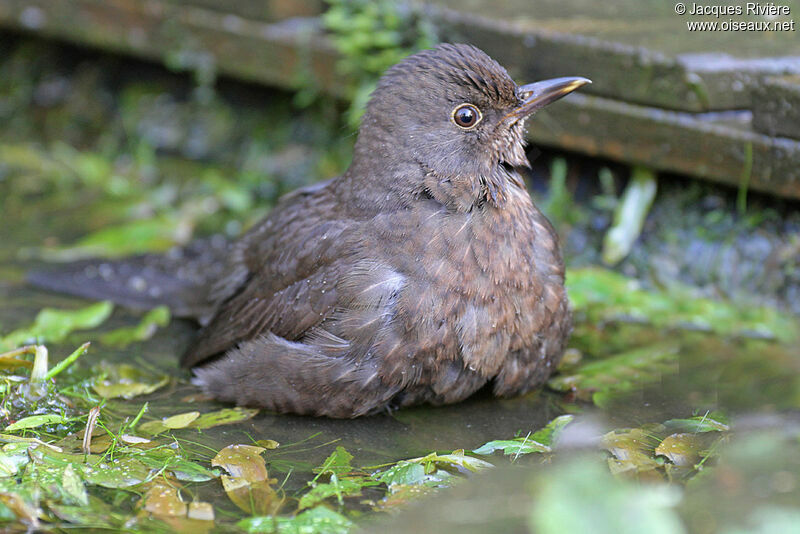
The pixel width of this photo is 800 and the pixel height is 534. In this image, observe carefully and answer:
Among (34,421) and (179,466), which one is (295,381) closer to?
(179,466)

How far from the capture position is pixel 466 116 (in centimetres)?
343

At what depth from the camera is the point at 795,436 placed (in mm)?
→ 2936

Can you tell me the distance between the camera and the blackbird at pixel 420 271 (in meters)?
3.28

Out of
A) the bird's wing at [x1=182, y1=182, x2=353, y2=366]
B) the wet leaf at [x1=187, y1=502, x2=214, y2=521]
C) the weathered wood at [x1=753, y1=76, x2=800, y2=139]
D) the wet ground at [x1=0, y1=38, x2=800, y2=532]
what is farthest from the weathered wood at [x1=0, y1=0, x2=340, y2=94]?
the wet leaf at [x1=187, y1=502, x2=214, y2=521]

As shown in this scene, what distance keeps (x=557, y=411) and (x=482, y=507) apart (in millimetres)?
1055

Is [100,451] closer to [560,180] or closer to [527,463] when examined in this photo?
[527,463]

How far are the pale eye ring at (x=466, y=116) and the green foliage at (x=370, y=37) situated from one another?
1514 millimetres

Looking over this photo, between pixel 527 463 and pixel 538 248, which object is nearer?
pixel 527 463

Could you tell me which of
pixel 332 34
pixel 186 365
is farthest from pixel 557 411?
pixel 332 34

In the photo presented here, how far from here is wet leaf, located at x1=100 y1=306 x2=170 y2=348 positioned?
4125 millimetres

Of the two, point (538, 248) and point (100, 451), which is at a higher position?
point (538, 248)

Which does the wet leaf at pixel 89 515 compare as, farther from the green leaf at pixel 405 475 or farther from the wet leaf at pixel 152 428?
the green leaf at pixel 405 475

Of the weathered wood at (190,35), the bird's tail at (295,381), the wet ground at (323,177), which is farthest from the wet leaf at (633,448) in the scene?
the weathered wood at (190,35)

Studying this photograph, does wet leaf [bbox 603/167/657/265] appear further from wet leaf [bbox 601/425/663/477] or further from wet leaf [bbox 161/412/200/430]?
wet leaf [bbox 161/412/200/430]
